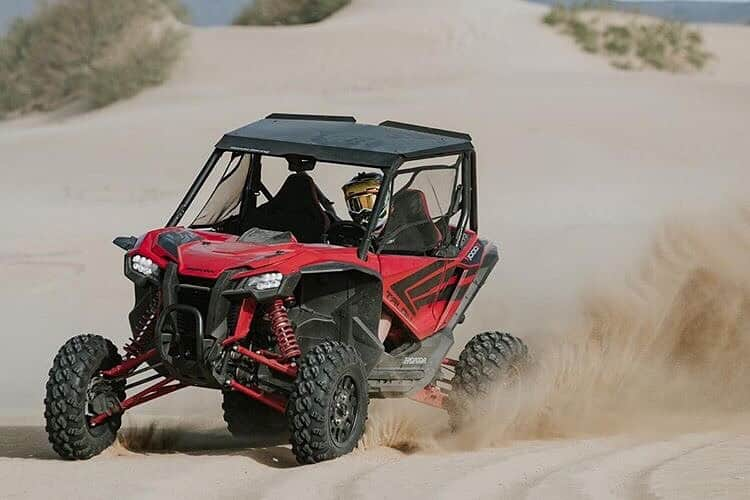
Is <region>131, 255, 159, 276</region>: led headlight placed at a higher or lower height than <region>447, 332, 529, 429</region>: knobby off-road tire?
higher

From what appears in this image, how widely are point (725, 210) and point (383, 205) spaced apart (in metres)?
4.48

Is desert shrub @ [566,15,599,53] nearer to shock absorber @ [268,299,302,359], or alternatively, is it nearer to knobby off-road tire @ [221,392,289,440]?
knobby off-road tire @ [221,392,289,440]

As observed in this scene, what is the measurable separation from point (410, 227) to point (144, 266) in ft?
5.49

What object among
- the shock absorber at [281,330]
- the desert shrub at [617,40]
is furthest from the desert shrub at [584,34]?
the shock absorber at [281,330]

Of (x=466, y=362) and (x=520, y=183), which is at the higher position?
(x=466, y=362)

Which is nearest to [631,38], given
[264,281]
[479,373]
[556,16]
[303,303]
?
[556,16]

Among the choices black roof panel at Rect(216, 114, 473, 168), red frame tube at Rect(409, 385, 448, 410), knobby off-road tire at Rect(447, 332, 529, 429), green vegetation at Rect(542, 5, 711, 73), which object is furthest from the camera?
green vegetation at Rect(542, 5, 711, 73)

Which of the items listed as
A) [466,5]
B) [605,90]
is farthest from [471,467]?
[466,5]

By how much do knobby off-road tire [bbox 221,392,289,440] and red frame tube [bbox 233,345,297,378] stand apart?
3.77ft

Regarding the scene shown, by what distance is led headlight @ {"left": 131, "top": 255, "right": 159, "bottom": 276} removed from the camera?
755cm

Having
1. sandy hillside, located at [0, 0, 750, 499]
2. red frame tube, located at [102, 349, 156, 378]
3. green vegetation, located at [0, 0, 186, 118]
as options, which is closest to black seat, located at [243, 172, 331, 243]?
sandy hillside, located at [0, 0, 750, 499]

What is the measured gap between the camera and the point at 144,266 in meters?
7.59

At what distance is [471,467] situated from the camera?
7.47m

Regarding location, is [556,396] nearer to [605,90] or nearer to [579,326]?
[579,326]
